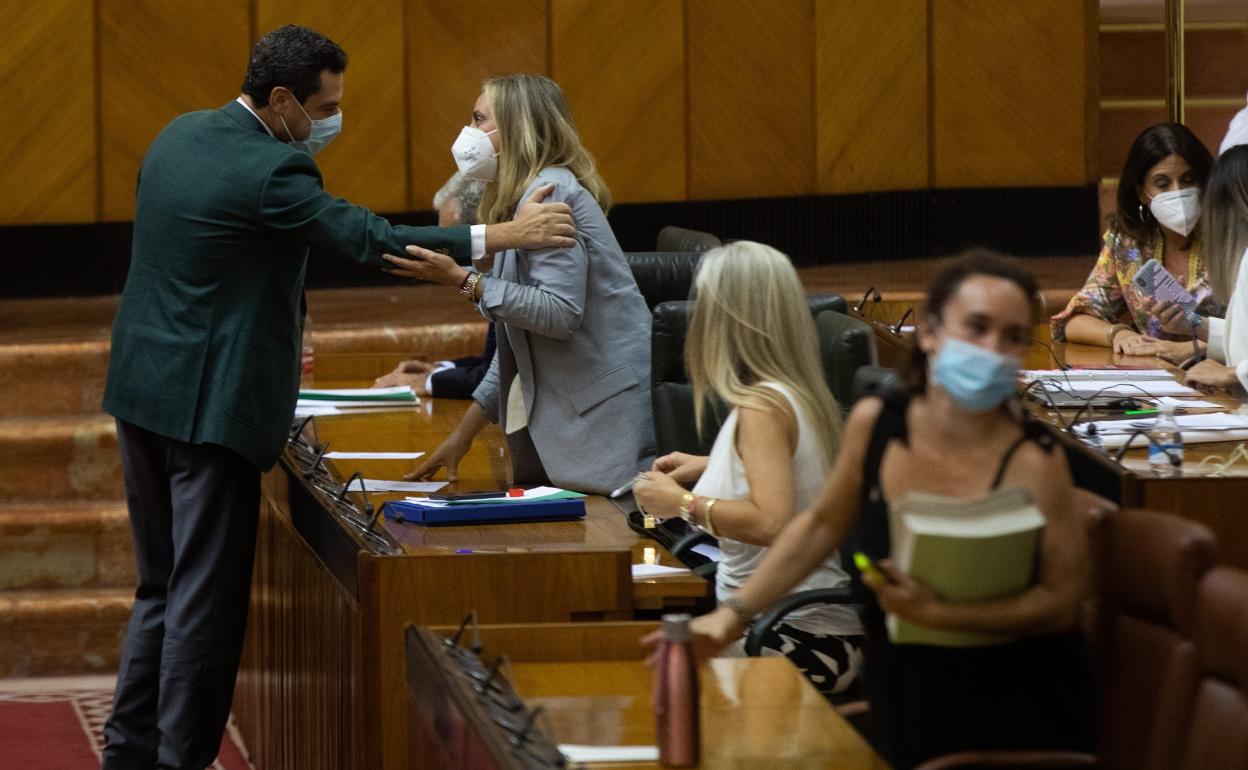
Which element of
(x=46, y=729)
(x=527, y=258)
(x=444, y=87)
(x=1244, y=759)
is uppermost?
(x=444, y=87)

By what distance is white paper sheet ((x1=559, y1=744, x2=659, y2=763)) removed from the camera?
2.09 m

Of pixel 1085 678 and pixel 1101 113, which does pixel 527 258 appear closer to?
pixel 1085 678

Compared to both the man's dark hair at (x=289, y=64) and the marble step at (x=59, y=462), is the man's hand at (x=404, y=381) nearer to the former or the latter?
the marble step at (x=59, y=462)

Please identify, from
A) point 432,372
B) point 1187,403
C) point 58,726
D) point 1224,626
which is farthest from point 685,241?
point 1224,626

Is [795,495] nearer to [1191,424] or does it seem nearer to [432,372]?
[1191,424]

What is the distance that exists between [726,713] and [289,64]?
1895 millimetres

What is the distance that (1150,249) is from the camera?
4.59 meters

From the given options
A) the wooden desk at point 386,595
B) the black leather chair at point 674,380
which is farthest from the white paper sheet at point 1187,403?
the wooden desk at point 386,595

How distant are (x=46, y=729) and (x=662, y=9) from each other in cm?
451

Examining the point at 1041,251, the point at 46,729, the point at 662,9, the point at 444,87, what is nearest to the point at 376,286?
the point at 444,87

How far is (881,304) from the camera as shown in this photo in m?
5.44

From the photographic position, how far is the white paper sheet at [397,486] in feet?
12.6

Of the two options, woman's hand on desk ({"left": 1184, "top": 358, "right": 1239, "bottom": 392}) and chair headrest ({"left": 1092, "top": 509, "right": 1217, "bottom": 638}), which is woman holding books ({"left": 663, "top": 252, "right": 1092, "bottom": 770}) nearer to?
chair headrest ({"left": 1092, "top": 509, "right": 1217, "bottom": 638})

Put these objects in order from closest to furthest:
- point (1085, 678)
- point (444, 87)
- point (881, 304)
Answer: point (1085, 678), point (881, 304), point (444, 87)
